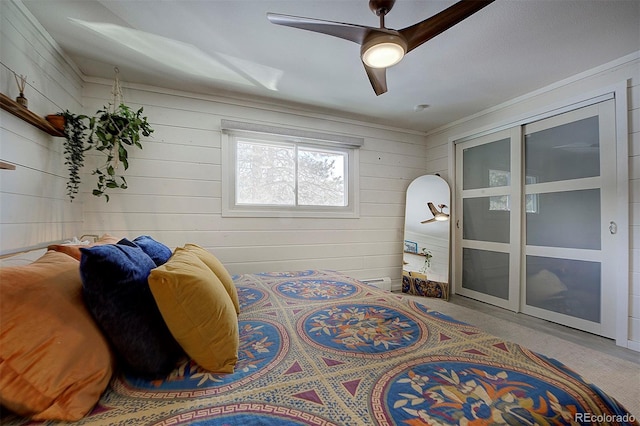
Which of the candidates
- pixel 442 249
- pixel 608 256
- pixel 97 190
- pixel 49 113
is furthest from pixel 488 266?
pixel 49 113

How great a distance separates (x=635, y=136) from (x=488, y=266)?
184cm

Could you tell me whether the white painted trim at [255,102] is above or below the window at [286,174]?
above

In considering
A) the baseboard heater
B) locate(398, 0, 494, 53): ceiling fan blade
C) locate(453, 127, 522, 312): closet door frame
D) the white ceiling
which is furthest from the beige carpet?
the white ceiling

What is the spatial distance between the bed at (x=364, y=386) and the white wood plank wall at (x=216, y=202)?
6.14 feet

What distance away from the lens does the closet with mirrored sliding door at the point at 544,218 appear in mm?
2393

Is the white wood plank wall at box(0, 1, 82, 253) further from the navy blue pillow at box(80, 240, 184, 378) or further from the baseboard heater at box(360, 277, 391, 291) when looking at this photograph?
the baseboard heater at box(360, 277, 391, 291)

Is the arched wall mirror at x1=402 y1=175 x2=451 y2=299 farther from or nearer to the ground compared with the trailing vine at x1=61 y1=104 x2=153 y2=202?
nearer to the ground

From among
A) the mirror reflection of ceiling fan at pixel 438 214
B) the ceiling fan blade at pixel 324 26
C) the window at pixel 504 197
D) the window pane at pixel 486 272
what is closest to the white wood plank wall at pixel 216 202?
the mirror reflection of ceiling fan at pixel 438 214

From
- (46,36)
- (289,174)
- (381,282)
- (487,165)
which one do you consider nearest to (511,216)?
(487,165)

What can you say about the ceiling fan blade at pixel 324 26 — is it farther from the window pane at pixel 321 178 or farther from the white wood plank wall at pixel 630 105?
the white wood plank wall at pixel 630 105

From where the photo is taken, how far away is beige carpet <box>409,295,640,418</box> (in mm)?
1715

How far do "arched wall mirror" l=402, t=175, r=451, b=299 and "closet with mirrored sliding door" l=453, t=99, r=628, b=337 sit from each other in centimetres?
23

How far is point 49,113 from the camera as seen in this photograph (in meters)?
1.98
